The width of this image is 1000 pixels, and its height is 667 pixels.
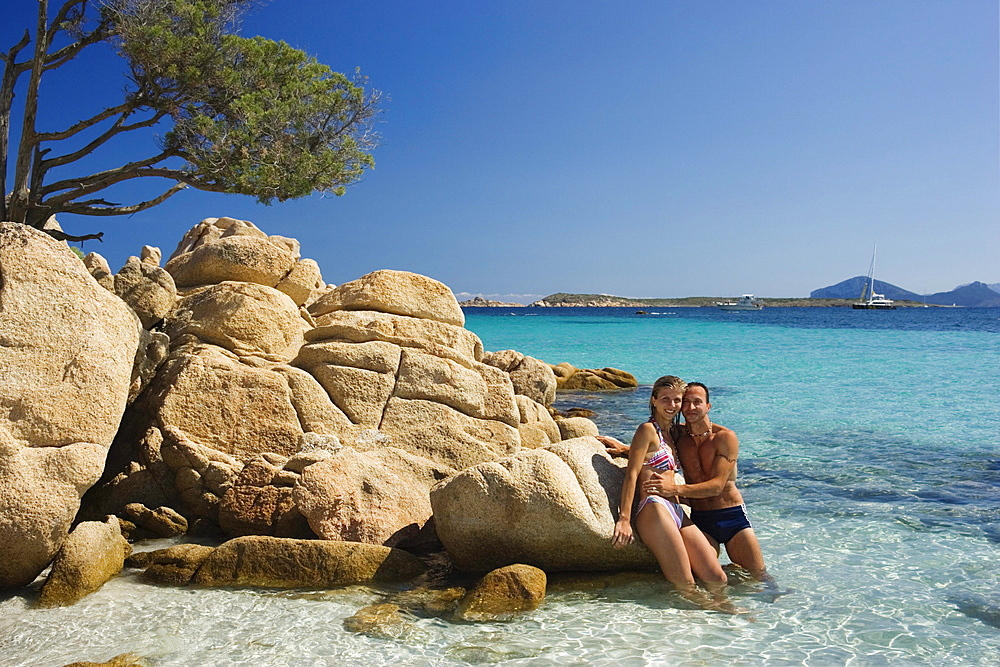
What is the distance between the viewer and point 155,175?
51.8 ft

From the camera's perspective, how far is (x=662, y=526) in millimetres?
6992

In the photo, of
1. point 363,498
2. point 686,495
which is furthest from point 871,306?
point 363,498

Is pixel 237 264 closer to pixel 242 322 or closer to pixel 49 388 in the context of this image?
pixel 242 322

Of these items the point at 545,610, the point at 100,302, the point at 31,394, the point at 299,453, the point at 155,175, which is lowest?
the point at 545,610

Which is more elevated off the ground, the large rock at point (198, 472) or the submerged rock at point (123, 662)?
the large rock at point (198, 472)

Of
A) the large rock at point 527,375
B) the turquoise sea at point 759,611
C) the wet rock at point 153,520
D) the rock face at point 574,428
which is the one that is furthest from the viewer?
the large rock at point 527,375

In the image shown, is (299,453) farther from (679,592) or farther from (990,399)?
(990,399)

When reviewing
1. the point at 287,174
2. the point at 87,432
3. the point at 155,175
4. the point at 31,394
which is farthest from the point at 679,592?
the point at 155,175

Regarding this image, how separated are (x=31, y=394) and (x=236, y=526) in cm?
243

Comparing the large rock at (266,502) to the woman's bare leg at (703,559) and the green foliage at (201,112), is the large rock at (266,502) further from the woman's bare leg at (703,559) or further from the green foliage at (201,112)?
the green foliage at (201,112)

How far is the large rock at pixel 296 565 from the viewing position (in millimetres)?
6945

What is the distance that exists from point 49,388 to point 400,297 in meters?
5.13

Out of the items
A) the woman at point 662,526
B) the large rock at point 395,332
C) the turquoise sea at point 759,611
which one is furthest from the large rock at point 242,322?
the woman at point 662,526

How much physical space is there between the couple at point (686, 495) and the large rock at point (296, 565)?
7.51 ft
